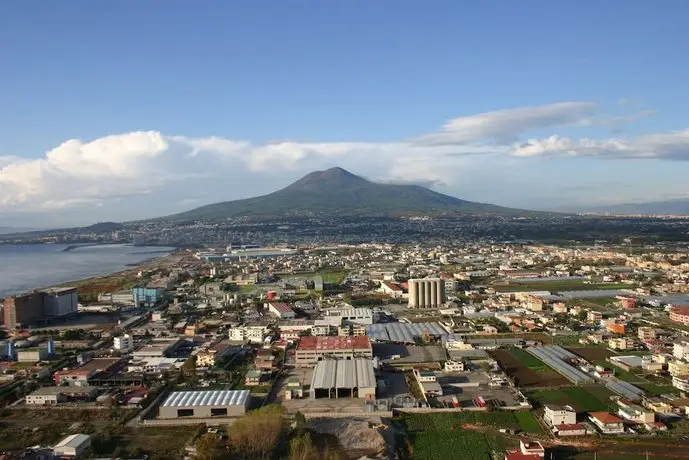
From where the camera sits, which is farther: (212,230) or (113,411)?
(212,230)

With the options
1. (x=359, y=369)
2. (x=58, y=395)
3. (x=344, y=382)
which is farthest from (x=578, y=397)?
(x=58, y=395)

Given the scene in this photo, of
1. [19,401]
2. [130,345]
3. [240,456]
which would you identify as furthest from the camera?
[130,345]

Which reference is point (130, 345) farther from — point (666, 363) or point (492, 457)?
point (666, 363)

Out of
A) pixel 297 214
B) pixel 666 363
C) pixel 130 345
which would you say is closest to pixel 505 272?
pixel 666 363

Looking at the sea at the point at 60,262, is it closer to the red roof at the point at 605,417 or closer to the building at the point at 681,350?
the red roof at the point at 605,417

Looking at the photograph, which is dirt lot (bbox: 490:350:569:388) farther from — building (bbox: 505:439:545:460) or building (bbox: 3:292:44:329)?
building (bbox: 3:292:44:329)

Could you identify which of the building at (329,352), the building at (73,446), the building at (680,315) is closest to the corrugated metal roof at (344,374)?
the building at (329,352)

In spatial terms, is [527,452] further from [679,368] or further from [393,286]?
[393,286]
